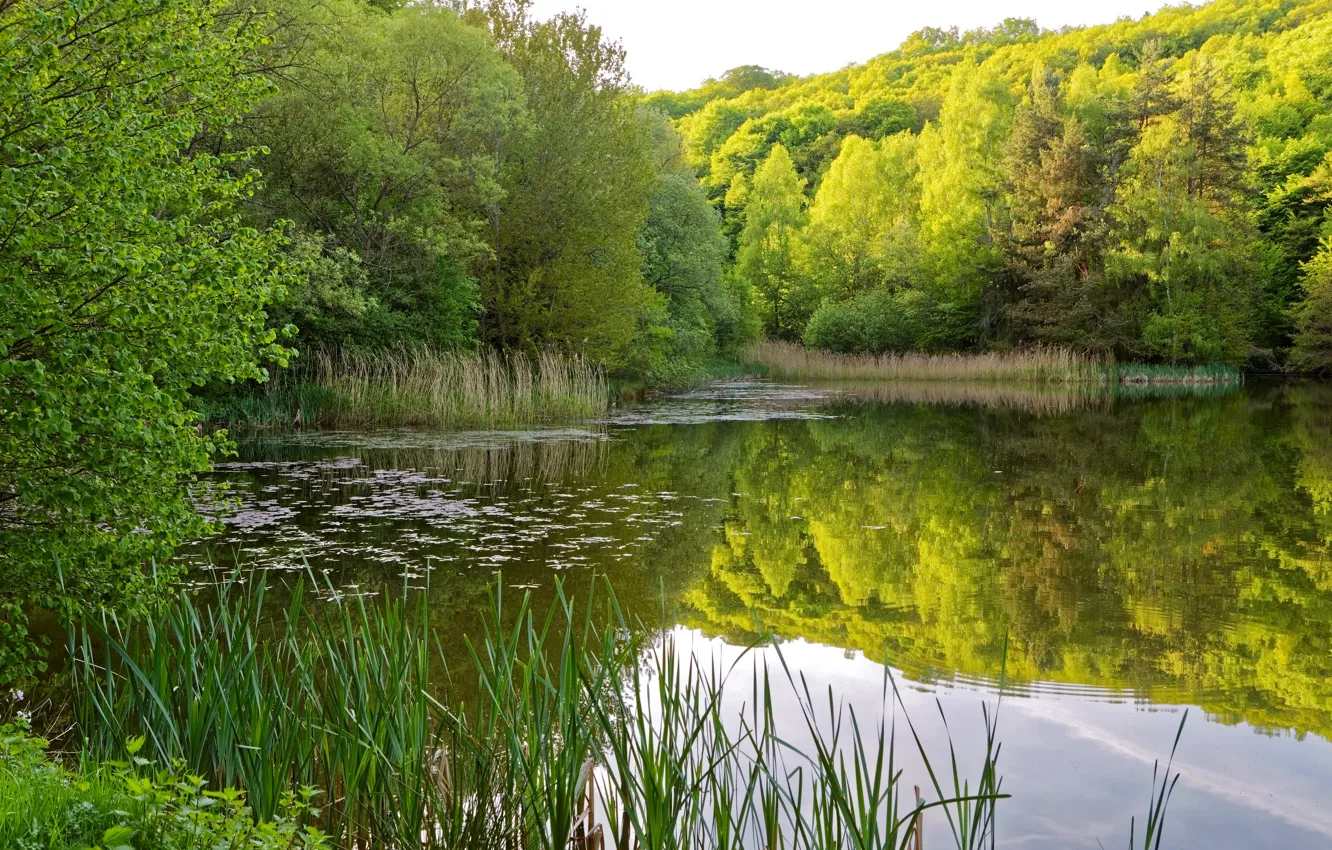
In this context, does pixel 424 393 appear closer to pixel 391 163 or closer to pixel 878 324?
pixel 391 163

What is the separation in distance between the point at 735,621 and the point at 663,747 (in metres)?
3.26

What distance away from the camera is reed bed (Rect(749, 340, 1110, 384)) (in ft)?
110

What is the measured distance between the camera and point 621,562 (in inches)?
273

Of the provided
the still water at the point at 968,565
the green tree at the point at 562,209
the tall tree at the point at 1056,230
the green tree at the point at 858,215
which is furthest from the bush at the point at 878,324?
the still water at the point at 968,565

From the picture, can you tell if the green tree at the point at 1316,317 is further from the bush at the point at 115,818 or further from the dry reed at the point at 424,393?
the bush at the point at 115,818

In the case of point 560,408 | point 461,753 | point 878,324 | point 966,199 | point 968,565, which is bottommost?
point 968,565

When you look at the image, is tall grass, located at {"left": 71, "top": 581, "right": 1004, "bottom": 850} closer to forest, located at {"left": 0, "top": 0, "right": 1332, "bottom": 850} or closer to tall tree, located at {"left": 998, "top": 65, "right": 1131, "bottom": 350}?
forest, located at {"left": 0, "top": 0, "right": 1332, "bottom": 850}

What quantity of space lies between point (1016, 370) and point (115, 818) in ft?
113

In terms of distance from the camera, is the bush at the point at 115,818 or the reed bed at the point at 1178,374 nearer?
the bush at the point at 115,818

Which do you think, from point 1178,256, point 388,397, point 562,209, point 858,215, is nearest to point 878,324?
point 858,215

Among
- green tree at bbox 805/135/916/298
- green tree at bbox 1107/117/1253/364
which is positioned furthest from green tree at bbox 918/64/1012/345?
green tree at bbox 1107/117/1253/364

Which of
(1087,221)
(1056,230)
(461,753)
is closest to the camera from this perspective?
(461,753)

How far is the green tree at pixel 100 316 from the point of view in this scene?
355 centimetres

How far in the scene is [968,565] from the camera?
23.4ft
